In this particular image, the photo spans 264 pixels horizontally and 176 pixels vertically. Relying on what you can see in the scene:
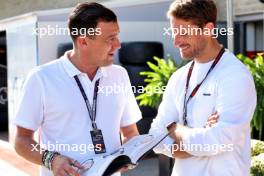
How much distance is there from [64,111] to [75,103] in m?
0.07

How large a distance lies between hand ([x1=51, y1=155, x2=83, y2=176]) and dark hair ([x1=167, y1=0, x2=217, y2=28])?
0.94 metres

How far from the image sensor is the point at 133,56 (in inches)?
336

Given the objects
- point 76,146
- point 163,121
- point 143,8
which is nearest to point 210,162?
point 163,121

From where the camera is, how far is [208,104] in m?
2.60

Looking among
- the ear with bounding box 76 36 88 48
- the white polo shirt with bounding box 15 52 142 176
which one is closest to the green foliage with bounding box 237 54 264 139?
the white polo shirt with bounding box 15 52 142 176

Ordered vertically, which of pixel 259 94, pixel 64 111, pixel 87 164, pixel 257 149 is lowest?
pixel 257 149

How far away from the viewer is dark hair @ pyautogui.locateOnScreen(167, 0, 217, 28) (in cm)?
261

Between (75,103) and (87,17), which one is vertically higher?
(87,17)

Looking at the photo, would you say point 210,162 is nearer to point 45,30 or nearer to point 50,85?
point 50,85

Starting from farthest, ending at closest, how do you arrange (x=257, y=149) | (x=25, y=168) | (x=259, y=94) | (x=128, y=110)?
(x=25, y=168), (x=259, y=94), (x=257, y=149), (x=128, y=110)

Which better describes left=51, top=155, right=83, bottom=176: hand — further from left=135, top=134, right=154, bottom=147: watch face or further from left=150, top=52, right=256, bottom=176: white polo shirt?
left=150, top=52, right=256, bottom=176: white polo shirt

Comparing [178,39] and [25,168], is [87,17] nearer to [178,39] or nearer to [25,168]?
[178,39]

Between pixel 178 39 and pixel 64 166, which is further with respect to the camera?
pixel 178 39

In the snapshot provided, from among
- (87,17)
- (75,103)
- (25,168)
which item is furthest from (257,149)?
(25,168)
